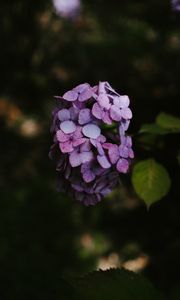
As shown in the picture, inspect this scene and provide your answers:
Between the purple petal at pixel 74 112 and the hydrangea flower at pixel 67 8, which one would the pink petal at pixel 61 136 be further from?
the hydrangea flower at pixel 67 8

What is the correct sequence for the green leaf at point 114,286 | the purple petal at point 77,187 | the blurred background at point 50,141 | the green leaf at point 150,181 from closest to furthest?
the green leaf at point 114,286 → the purple petal at point 77,187 → the green leaf at point 150,181 → the blurred background at point 50,141

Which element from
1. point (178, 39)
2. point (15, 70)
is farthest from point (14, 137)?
point (178, 39)

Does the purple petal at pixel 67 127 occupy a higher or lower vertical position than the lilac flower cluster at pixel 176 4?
lower

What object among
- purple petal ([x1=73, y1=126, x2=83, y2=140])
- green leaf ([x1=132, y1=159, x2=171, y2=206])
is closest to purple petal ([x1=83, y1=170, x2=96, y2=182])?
purple petal ([x1=73, y1=126, x2=83, y2=140])

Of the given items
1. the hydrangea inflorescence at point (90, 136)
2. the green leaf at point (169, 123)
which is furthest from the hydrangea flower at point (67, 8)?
the hydrangea inflorescence at point (90, 136)

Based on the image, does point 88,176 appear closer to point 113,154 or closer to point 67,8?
point 113,154

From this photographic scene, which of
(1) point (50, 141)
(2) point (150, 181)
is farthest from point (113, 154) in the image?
(1) point (50, 141)

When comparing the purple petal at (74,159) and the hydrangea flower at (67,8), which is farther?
the hydrangea flower at (67,8)

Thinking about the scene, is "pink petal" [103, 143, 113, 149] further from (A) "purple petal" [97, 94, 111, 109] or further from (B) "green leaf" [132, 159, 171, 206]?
(B) "green leaf" [132, 159, 171, 206]
